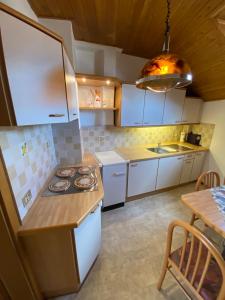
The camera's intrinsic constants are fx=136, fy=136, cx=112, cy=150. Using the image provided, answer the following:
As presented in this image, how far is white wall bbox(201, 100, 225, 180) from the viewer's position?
2604mm

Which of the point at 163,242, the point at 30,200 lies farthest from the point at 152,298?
the point at 30,200

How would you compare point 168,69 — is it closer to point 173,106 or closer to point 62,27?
point 62,27

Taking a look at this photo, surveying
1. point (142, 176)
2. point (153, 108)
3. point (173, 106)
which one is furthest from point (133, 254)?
point (173, 106)

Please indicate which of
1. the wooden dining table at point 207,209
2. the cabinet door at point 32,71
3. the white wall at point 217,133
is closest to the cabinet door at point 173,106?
the white wall at point 217,133

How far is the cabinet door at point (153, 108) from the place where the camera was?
229cm

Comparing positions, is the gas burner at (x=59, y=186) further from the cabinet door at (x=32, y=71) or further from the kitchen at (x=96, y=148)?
the cabinet door at (x=32, y=71)

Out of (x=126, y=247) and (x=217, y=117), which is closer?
(x=126, y=247)

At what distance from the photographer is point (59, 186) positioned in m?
1.40

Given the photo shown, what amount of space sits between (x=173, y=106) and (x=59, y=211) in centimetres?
249

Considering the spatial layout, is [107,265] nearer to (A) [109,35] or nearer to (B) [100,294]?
(B) [100,294]

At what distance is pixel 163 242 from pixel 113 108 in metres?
1.99

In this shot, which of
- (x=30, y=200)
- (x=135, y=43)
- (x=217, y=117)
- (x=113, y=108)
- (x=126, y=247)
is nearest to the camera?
(x=30, y=200)

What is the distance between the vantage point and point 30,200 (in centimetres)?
111

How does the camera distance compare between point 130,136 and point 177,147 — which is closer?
point 130,136
